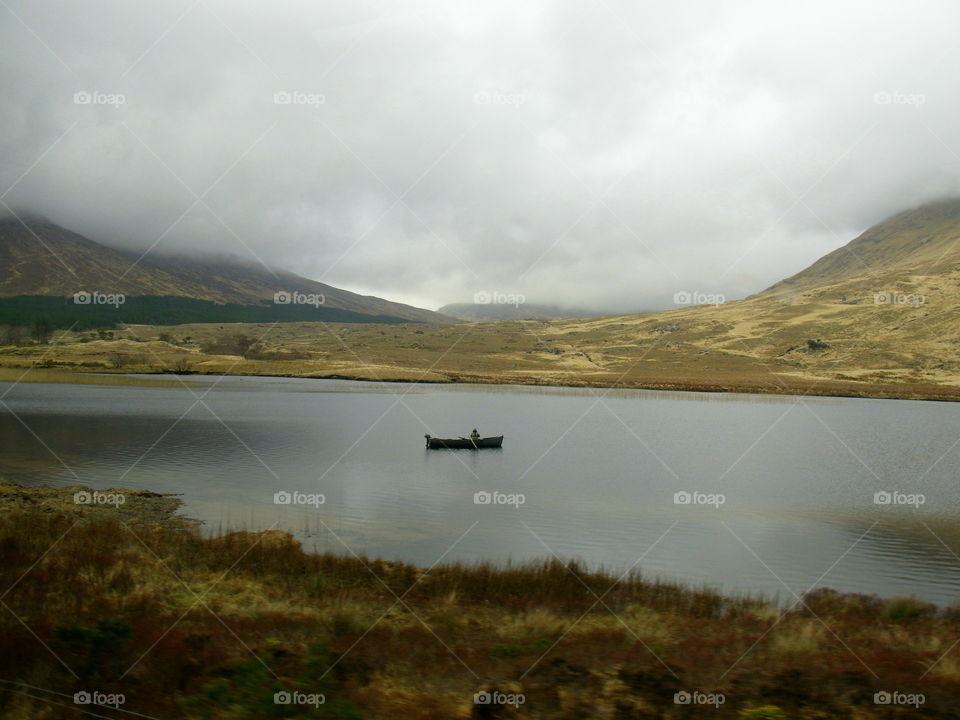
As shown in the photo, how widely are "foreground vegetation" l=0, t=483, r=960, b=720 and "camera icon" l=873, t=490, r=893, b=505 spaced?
56.0 feet

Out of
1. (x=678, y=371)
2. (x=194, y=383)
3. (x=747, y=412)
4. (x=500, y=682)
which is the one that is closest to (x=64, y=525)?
(x=500, y=682)

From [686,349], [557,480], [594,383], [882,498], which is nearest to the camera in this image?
[882,498]

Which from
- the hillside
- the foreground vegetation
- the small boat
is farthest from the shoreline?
the foreground vegetation

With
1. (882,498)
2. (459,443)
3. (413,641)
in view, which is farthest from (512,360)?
(413,641)

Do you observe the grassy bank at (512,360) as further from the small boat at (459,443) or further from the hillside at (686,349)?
the small boat at (459,443)

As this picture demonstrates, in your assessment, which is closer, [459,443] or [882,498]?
[882,498]

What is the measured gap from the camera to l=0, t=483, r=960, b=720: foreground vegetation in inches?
339

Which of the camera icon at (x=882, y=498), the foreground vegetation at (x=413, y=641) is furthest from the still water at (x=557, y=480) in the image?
the foreground vegetation at (x=413, y=641)

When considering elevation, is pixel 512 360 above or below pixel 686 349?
below

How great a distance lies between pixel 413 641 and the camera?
35.8 feet

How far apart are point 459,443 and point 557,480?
10.3m

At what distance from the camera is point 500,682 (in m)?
9.08

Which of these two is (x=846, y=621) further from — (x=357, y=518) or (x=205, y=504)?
(x=205, y=504)

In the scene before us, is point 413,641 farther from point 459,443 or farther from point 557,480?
point 459,443
